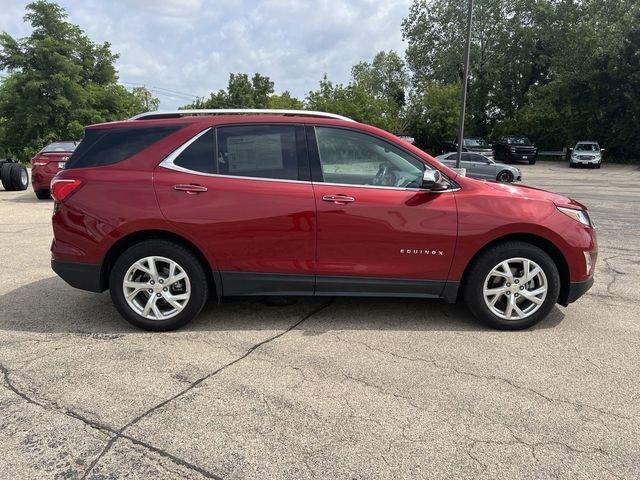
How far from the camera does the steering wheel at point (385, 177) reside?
13.4 ft

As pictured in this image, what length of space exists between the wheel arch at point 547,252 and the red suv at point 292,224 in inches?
0.6

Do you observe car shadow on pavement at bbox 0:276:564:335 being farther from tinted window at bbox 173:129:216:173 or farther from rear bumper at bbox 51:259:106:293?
tinted window at bbox 173:129:216:173

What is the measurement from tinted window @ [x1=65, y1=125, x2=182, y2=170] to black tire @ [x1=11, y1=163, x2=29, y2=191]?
12522 millimetres

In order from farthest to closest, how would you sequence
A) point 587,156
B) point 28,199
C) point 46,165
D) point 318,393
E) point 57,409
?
1. point 587,156
2. point 28,199
3. point 46,165
4. point 318,393
5. point 57,409

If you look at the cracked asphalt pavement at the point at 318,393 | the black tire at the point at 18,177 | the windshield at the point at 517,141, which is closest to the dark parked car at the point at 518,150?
the windshield at the point at 517,141

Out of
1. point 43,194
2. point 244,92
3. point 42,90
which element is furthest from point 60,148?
point 244,92

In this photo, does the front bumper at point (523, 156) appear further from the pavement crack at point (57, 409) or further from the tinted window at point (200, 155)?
the pavement crack at point (57, 409)

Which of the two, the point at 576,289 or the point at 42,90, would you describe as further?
the point at 42,90

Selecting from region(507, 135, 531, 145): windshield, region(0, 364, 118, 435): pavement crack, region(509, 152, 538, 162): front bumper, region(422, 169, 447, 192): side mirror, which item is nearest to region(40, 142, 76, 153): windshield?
region(0, 364, 118, 435): pavement crack

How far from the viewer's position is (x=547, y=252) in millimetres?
4238

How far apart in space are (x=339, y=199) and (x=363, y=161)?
0.44 metres

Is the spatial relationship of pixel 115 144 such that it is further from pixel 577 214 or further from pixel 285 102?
pixel 285 102

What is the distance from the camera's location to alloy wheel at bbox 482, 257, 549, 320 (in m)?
4.10

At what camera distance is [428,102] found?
38.3 metres
